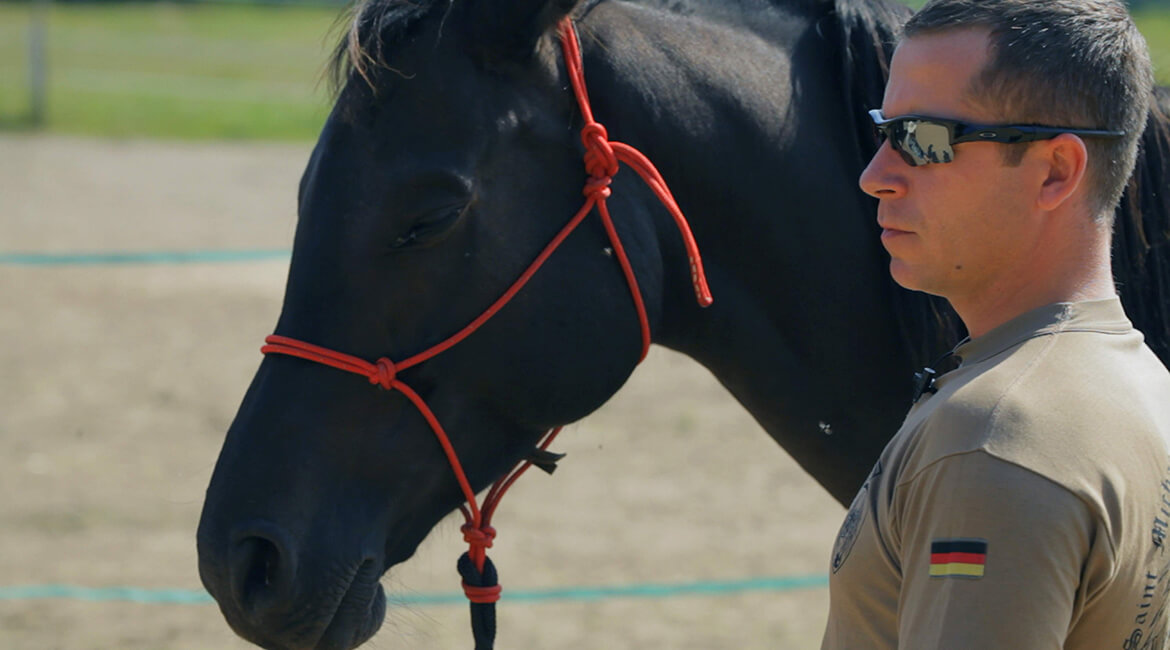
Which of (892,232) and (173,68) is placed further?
(173,68)

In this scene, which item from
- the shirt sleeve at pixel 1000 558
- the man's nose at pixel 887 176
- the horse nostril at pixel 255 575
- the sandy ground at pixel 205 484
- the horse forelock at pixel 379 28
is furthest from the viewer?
the sandy ground at pixel 205 484

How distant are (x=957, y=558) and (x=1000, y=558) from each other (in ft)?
0.12

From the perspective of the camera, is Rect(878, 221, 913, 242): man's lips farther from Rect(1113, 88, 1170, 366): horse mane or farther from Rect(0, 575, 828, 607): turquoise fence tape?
Rect(0, 575, 828, 607): turquoise fence tape

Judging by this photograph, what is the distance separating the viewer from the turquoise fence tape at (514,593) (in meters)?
4.26

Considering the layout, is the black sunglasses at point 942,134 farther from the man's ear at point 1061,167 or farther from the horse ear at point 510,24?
the horse ear at point 510,24

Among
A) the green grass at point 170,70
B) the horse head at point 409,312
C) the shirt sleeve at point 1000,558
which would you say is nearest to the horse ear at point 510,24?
the horse head at point 409,312

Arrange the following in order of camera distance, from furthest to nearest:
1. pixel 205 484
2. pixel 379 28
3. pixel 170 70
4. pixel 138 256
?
pixel 170 70 < pixel 138 256 < pixel 205 484 < pixel 379 28

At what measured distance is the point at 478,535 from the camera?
215 centimetres

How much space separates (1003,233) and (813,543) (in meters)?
3.99

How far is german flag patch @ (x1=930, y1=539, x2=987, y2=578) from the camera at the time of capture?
3.54 feet

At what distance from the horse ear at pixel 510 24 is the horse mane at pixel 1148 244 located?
0.97 meters

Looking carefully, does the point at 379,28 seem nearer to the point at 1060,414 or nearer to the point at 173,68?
the point at 1060,414

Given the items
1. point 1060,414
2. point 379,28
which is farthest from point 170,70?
point 1060,414

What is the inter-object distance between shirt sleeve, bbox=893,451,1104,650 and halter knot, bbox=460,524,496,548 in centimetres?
115
